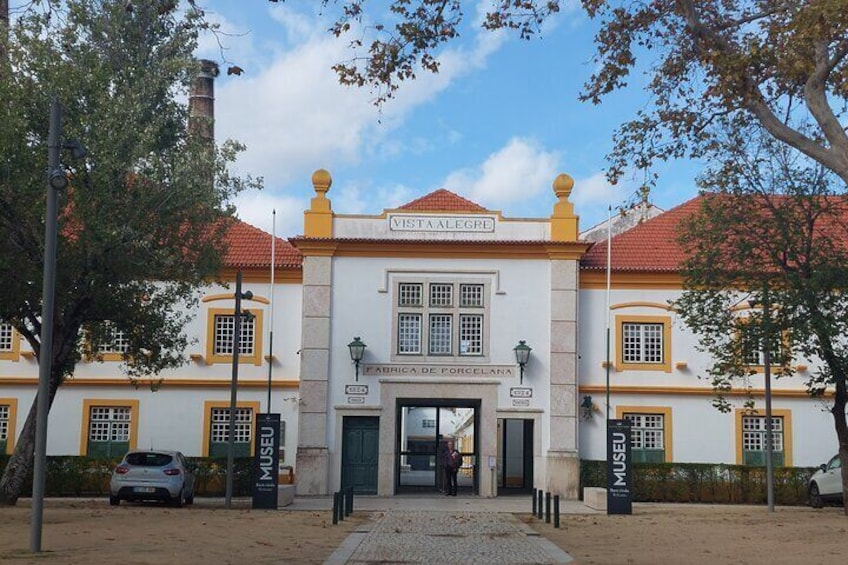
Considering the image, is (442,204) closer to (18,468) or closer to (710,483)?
(710,483)

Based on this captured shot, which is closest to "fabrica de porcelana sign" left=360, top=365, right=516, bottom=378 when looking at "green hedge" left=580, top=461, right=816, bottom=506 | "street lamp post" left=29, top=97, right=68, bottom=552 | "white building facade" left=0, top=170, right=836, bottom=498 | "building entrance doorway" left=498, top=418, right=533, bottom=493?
"white building facade" left=0, top=170, right=836, bottom=498

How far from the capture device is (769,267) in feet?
87.3

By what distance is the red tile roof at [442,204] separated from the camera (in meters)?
34.4

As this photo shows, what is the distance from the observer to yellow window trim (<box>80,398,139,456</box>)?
34.5 meters

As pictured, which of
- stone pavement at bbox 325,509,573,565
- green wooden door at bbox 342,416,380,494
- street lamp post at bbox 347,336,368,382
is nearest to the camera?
stone pavement at bbox 325,509,573,565

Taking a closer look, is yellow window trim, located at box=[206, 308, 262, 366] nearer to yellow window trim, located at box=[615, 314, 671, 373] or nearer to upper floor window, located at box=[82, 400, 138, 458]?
upper floor window, located at box=[82, 400, 138, 458]

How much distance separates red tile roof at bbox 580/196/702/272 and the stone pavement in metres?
12.2

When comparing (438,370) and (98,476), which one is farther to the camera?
(438,370)

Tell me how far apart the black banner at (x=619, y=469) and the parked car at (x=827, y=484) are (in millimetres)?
7638

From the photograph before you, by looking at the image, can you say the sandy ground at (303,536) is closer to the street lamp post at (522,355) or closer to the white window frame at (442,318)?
the street lamp post at (522,355)

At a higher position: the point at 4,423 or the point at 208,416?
the point at 208,416

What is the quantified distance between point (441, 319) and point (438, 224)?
9.37 ft

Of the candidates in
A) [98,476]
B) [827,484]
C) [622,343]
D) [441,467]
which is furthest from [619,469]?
[98,476]

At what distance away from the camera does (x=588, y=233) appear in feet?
157
